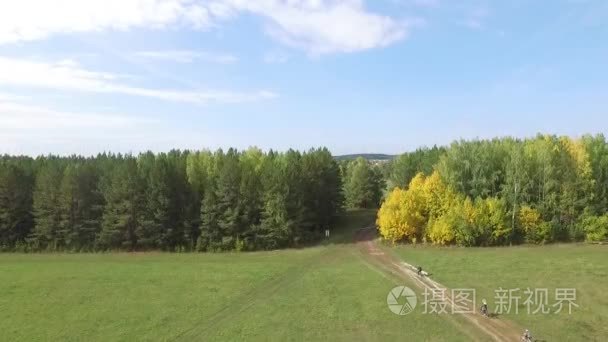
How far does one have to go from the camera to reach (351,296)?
1528 inches

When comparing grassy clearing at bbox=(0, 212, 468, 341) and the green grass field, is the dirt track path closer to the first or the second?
the green grass field

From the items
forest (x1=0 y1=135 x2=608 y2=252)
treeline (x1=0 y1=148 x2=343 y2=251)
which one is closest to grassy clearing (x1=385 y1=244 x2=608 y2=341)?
forest (x1=0 y1=135 x2=608 y2=252)

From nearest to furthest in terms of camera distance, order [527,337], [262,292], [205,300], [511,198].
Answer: [527,337] → [205,300] → [262,292] → [511,198]

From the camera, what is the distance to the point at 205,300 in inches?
1547

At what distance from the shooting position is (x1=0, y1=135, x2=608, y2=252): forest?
5806 cm

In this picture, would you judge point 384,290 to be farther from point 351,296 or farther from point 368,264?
point 368,264

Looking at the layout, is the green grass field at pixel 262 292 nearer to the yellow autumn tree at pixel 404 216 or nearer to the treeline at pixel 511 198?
the yellow autumn tree at pixel 404 216

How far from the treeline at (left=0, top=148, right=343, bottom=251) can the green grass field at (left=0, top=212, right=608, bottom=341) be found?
331cm

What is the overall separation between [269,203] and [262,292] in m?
20.4

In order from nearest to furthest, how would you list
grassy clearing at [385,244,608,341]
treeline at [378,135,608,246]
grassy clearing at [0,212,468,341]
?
grassy clearing at [385,244,608,341] < grassy clearing at [0,212,468,341] < treeline at [378,135,608,246]

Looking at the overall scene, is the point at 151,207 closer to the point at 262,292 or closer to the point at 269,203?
the point at 269,203

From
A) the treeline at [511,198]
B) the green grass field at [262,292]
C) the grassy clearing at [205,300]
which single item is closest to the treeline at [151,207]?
the green grass field at [262,292]

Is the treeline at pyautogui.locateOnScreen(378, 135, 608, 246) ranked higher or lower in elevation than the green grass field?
higher

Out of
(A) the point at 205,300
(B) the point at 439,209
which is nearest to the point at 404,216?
(B) the point at 439,209
